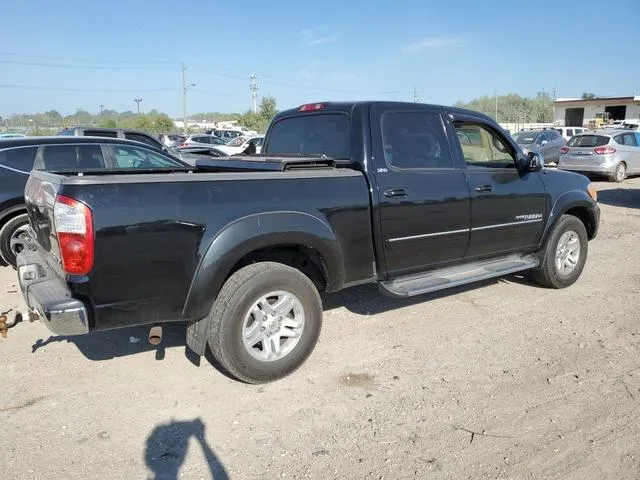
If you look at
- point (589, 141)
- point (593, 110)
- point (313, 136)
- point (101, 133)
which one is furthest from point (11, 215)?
point (593, 110)

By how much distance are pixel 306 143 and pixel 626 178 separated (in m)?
16.5

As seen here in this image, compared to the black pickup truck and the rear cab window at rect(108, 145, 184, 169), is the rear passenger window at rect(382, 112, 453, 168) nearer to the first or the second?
the black pickup truck

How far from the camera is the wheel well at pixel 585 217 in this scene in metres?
6.17

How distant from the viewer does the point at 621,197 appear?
536 inches

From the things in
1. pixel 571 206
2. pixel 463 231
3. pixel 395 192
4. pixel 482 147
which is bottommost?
pixel 463 231

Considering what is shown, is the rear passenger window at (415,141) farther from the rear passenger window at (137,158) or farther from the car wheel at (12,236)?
the car wheel at (12,236)

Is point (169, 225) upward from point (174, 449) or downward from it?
upward

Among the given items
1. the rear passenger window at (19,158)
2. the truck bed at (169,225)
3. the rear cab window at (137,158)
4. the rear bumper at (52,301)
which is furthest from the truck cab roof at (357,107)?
the rear passenger window at (19,158)

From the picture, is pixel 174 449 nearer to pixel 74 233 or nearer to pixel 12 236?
pixel 74 233

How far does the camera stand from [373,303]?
548 cm

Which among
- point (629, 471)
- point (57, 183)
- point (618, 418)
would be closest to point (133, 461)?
point (57, 183)

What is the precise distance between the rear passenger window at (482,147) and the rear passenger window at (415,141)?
0.28m

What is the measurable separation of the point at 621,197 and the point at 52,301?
13.9 metres

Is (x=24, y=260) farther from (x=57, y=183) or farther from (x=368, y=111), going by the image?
(x=368, y=111)
